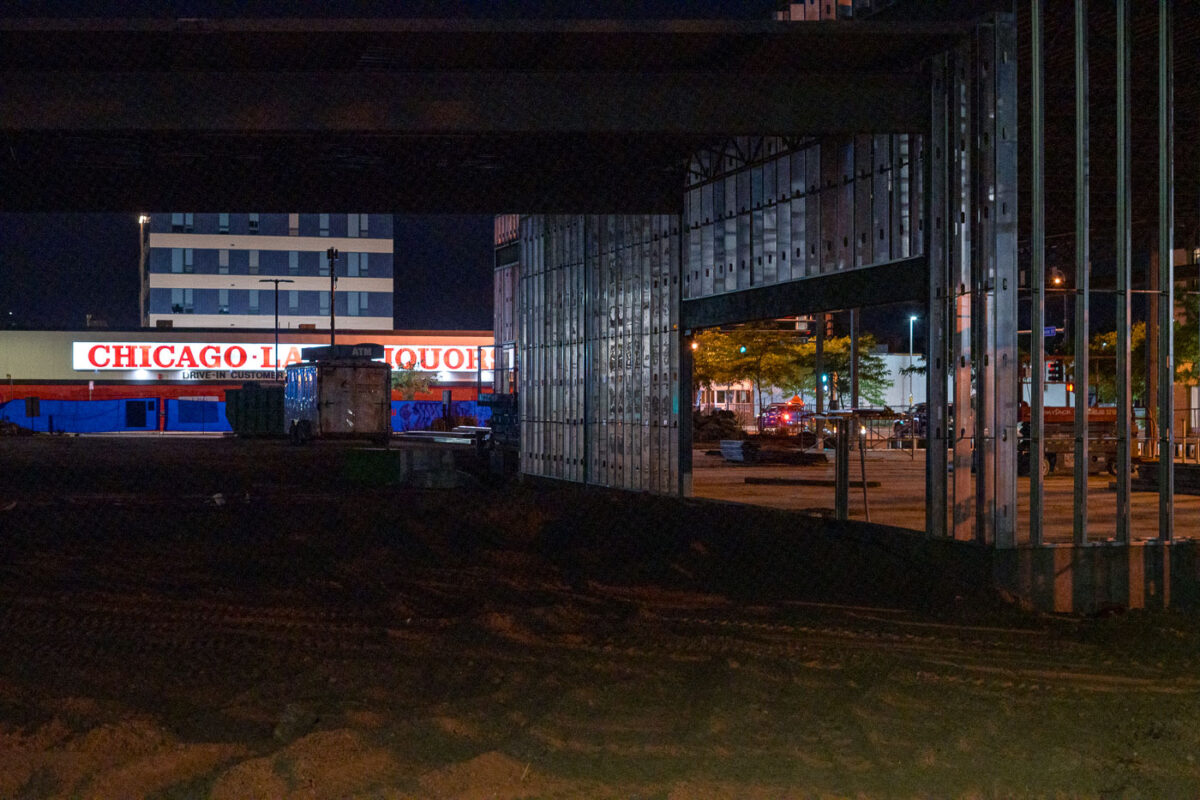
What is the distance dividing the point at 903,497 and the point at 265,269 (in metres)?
84.5

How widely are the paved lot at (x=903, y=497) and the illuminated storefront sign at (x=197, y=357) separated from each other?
171 ft

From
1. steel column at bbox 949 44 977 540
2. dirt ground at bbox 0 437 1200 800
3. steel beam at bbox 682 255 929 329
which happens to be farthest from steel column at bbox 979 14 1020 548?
steel beam at bbox 682 255 929 329

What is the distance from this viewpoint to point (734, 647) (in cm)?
1046

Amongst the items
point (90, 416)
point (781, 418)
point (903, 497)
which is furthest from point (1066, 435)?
point (90, 416)

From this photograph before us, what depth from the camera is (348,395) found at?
4538 cm

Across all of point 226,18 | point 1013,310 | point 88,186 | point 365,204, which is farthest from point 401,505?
point 1013,310

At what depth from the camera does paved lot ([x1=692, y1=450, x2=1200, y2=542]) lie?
16.6 metres

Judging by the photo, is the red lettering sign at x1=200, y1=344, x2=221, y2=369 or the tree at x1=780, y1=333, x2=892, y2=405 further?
the red lettering sign at x1=200, y1=344, x2=221, y2=369

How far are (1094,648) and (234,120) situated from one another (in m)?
10.8

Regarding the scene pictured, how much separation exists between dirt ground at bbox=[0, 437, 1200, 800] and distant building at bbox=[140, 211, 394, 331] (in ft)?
271

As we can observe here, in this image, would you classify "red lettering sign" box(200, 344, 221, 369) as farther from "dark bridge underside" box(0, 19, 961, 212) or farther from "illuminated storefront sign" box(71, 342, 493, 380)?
"dark bridge underside" box(0, 19, 961, 212)

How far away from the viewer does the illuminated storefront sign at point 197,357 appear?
3054 inches

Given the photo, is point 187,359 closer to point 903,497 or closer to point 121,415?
point 121,415

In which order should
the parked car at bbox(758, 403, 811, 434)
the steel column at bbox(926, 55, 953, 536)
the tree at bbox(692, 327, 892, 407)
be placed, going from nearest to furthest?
the steel column at bbox(926, 55, 953, 536)
the parked car at bbox(758, 403, 811, 434)
the tree at bbox(692, 327, 892, 407)
